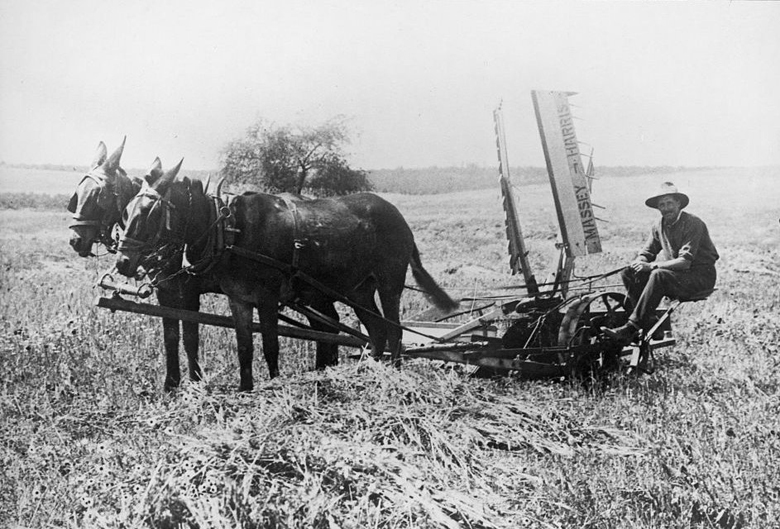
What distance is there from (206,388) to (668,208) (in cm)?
400

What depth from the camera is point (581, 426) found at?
4.09 m

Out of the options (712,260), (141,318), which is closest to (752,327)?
(712,260)

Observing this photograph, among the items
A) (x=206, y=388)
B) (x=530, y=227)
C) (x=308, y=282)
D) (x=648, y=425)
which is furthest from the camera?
(x=530, y=227)

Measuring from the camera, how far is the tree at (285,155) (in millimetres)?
12602

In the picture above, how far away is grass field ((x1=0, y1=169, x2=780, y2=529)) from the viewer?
9.95 ft

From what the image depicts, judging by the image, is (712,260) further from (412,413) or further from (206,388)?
(206,388)

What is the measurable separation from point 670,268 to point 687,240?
305mm

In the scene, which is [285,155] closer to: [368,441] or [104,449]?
[104,449]

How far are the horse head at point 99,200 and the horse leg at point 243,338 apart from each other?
1033 millimetres

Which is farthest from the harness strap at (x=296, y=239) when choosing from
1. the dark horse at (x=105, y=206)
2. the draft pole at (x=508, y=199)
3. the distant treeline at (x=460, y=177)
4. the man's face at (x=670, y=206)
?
the distant treeline at (x=460, y=177)

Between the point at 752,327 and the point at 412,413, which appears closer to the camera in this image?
the point at 412,413

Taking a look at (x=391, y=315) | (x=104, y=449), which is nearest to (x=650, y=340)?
(x=391, y=315)

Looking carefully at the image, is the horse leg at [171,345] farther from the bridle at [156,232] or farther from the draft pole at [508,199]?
the draft pole at [508,199]

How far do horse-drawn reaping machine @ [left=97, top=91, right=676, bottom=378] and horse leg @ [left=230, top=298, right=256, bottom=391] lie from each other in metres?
0.18
